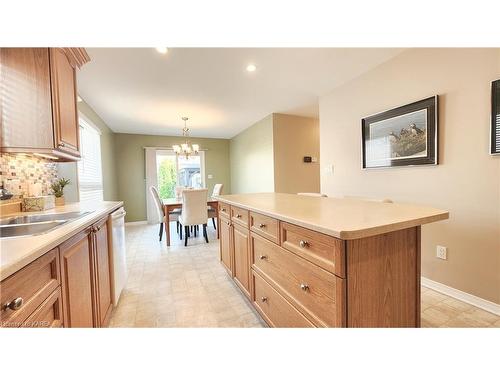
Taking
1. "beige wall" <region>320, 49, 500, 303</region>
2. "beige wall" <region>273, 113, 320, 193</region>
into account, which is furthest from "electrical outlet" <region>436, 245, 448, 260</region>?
"beige wall" <region>273, 113, 320, 193</region>

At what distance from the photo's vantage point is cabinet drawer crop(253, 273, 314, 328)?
3.50ft

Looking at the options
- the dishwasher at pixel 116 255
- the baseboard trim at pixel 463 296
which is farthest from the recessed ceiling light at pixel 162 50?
the baseboard trim at pixel 463 296

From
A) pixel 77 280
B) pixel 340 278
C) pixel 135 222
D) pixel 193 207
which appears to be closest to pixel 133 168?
pixel 135 222

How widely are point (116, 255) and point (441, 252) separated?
9.53 feet

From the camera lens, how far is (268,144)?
14.6ft

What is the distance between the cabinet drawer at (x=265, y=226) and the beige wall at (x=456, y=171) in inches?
67.8

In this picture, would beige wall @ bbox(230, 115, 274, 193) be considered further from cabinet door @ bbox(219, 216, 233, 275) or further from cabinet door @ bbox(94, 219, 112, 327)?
cabinet door @ bbox(94, 219, 112, 327)

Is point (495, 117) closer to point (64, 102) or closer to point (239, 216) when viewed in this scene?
point (239, 216)

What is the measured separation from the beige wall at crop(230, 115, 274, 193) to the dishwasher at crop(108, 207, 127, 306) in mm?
2996

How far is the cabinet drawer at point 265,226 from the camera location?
4.03 ft
